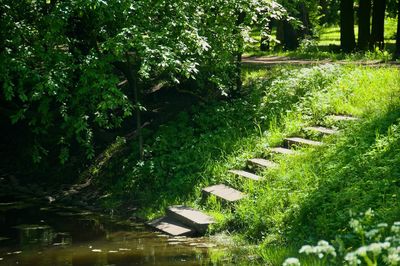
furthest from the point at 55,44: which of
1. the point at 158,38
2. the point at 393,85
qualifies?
the point at 393,85

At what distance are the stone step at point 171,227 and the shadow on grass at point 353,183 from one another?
1869mm

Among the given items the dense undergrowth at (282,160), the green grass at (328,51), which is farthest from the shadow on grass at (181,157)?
the green grass at (328,51)

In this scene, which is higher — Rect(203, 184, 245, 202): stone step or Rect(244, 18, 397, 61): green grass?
Rect(244, 18, 397, 61): green grass

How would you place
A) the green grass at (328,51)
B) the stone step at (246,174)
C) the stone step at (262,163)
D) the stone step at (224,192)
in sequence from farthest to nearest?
the green grass at (328,51) < the stone step at (262,163) < the stone step at (246,174) < the stone step at (224,192)

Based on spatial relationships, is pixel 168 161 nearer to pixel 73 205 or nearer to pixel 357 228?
pixel 73 205

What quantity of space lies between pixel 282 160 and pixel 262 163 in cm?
54

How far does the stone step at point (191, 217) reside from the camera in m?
10.2

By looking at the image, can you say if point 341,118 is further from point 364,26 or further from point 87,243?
point 364,26

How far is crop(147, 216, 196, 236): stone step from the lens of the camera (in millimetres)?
10203

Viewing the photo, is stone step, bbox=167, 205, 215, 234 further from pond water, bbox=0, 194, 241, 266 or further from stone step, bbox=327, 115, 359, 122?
stone step, bbox=327, 115, 359, 122

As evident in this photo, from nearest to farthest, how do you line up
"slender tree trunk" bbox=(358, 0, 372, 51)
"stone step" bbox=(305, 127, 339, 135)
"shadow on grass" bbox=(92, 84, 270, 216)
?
"stone step" bbox=(305, 127, 339, 135) < "shadow on grass" bbox=(92, 84, 270, 216) < "slender tree trunk" bbox=(358, 0, 372, 51)

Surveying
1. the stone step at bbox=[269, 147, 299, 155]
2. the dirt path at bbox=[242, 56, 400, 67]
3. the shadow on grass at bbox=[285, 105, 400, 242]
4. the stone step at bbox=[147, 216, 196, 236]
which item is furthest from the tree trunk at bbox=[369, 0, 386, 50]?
the stone step at bbox=[147, 216, 196, 236]

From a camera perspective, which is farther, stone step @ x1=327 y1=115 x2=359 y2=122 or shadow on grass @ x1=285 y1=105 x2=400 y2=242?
stone step @ x1=327 y1=115 x2=359 y2=122

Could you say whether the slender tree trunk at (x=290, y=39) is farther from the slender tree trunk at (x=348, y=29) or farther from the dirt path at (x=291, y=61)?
the dirt path at (x=291, y=61)
